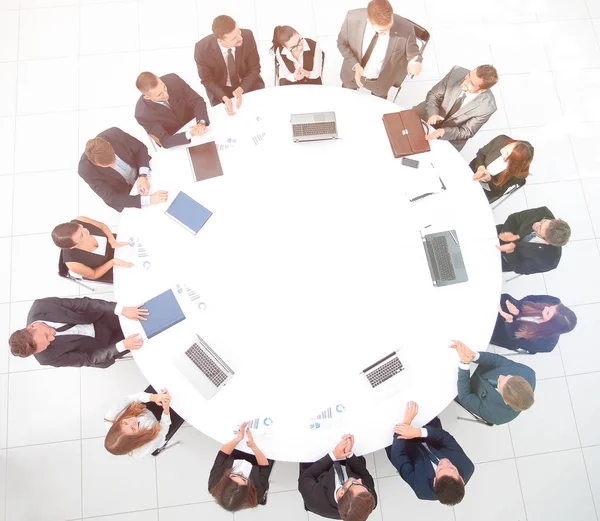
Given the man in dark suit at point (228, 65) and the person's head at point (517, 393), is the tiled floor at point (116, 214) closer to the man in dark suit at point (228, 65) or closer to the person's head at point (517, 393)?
the man in dark suit at point (228, 65)

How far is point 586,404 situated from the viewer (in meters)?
3.82

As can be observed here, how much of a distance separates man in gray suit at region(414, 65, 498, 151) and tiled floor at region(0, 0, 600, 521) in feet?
2.59

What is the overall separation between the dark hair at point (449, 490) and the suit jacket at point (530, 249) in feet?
5.18

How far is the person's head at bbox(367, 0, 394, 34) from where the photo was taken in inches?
125

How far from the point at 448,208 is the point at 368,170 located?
0.63 metres

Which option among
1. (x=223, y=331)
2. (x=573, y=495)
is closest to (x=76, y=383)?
(x=223, y=331)

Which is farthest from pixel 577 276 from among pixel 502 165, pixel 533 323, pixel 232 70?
pixel 232 70

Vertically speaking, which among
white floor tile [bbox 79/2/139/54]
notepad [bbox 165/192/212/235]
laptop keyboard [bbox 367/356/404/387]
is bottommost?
laptop keyboard [bbox 367/356/404/387]

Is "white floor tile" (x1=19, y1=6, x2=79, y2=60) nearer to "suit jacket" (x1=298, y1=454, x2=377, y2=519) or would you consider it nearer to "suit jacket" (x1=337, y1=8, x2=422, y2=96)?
"suit jacket" (x1=337, y1=8, x2=422, y2=96)

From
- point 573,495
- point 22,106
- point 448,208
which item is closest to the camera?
point 448,208

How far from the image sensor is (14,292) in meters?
3.89

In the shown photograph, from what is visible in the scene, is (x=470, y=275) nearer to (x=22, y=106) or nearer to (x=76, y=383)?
(x=76, y=383)

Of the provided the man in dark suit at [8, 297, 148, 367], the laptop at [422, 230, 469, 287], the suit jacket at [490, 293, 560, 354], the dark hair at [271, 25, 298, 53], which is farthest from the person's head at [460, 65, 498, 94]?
the man in dark suit at [8, 297, 148, 367]

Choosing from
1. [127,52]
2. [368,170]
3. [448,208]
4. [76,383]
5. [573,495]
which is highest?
[127,52]
